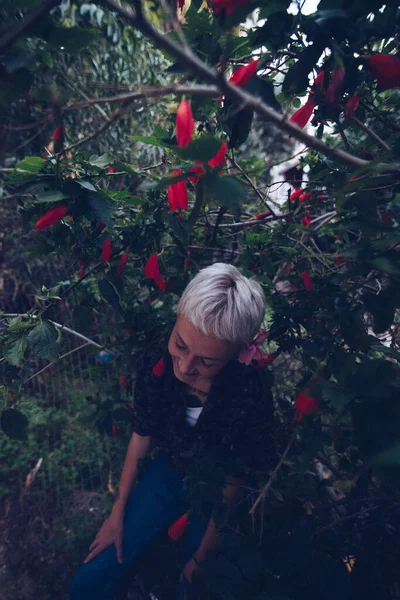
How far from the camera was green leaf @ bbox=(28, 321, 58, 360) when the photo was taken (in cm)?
101

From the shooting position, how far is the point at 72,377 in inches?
118

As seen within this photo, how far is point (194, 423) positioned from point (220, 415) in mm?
142

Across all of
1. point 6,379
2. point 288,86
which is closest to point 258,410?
point 6,379

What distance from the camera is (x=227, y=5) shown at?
0.69 m

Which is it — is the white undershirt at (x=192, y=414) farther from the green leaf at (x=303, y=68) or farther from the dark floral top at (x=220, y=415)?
the green leaf at (x=303, y=68)

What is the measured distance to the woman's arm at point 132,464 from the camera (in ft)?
5.21

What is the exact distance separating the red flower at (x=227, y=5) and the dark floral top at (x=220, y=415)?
1004 mm

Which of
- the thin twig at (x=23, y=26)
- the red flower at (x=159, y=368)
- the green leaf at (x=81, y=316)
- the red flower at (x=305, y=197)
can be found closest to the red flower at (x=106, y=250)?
the green leaf at (x=81, y=316)

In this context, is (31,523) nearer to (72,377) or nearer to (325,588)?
(72,377)

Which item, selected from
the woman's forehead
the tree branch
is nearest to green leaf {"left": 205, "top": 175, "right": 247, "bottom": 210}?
the tree branch

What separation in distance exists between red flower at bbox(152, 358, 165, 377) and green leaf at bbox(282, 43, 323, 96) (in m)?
0.94

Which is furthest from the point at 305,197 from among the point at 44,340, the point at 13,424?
the point at 13,424

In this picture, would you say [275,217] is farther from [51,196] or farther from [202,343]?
[51,196]

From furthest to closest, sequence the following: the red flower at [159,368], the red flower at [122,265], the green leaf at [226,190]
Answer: the red flower at [159,368] → the red flower at [122,265] → the green leaf at [226,190]
